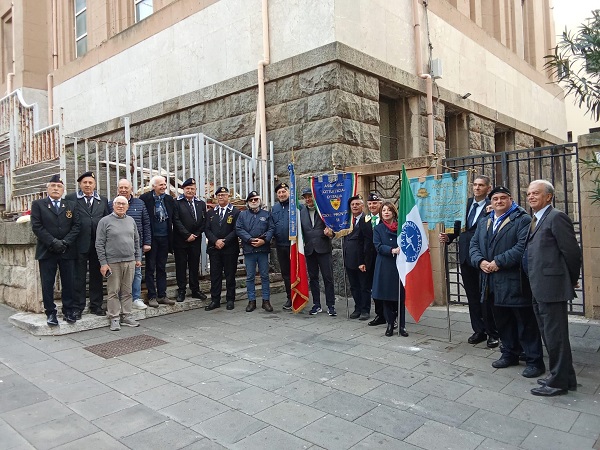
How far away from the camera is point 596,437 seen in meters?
3.36

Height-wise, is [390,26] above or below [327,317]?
above

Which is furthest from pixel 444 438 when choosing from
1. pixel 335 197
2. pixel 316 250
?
pixel 335 197

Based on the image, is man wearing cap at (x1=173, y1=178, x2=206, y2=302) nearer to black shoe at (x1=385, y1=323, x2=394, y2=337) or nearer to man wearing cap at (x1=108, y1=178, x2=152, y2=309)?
man wearing cap at (x1=108, y1=178, x2=152, y2=309)

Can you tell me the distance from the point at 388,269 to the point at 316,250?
1480 mm

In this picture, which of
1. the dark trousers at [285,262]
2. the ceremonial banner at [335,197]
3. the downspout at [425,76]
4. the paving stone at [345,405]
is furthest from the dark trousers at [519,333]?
the downspout at [425,76]

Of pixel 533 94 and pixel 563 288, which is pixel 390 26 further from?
pixel 533 94

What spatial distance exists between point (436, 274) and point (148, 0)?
1089 centimetres

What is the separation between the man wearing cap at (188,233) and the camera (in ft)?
24.8

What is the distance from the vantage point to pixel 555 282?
167 inches

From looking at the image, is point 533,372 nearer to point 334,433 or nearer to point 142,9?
point 334,433

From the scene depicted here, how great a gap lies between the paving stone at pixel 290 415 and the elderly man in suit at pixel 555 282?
1.96 m

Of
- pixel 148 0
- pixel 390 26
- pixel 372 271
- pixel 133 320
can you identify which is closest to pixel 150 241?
pixel 133 320

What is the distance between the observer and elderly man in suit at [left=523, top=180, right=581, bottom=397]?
13.7ft

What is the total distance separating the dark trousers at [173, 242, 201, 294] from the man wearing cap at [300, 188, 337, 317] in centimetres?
180
